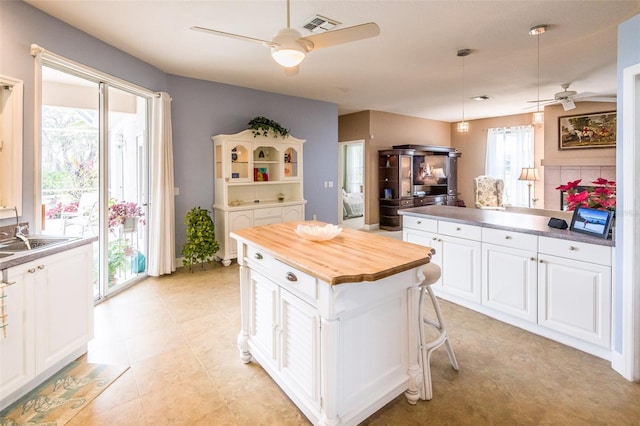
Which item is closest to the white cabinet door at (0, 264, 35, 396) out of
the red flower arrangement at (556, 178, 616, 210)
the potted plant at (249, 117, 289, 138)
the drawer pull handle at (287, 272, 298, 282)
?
the drawer pull handle at (287, 272, 298, 282)

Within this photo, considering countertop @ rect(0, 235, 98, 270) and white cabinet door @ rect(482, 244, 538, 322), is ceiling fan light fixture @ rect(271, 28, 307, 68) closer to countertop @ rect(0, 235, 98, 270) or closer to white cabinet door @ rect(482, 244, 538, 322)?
countertop @ rect(0, 235, 98, 270)

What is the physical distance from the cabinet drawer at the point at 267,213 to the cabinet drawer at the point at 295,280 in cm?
313

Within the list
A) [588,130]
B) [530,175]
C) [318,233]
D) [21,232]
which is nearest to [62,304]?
[21,232]

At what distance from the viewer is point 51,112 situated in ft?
9.66

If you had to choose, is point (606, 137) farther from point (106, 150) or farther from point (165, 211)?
point (106, 150)

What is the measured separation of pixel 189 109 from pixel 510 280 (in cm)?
443

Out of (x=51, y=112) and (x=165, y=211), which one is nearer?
(x=51, y=112)

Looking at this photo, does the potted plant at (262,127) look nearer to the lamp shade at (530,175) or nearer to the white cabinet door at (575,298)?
the white cabinet door at (575,298)

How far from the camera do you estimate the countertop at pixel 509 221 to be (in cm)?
237

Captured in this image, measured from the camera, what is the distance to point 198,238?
14.3 feet

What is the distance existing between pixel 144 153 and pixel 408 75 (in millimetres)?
3738

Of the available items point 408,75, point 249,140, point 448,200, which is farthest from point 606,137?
point 249,140

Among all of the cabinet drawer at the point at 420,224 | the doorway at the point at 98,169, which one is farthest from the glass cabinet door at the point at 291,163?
the cabinet drawer at the point at 420,224

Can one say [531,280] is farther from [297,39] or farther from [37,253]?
[37,253]
